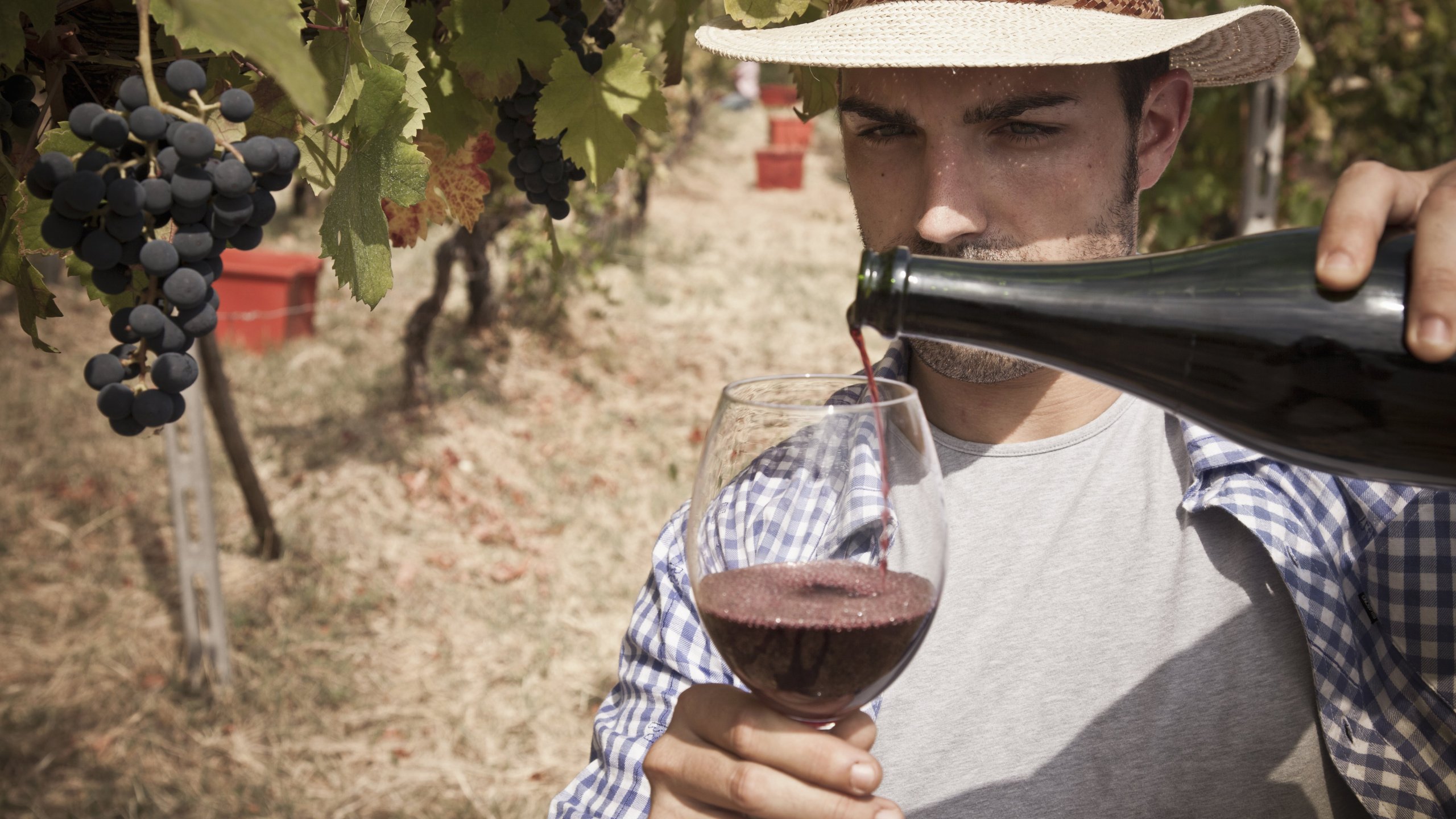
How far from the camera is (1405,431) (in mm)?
1172

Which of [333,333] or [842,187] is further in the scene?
[842,187]

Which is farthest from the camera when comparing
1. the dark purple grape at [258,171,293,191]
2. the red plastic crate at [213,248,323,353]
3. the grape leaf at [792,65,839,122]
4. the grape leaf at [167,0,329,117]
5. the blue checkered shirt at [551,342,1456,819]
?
the red plastic crate at [213,248,323,353]

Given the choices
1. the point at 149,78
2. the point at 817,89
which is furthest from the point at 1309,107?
the point at 149,78

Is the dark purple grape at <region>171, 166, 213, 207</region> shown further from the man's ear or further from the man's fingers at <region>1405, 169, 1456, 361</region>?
the man's ear

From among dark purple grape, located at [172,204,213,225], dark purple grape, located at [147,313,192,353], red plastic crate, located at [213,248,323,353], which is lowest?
red plastic crate, located at [213,248,323,353]

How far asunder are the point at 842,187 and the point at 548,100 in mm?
15136

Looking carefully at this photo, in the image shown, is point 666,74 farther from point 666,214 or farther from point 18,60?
point 666,214

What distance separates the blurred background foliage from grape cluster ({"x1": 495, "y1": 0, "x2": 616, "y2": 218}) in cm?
503

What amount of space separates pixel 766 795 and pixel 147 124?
0.91m

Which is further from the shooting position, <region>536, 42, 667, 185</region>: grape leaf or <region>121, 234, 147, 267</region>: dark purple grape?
<region>536, 42, 667, 185</region>: grape leaf

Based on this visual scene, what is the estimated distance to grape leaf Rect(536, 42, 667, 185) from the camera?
1770mm

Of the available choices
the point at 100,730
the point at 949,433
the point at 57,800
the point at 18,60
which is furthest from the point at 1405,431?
the point at 100,730

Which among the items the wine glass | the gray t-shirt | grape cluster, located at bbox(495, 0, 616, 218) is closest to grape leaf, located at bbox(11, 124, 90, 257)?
grape cluster, located at bbox(495, 0, 616, 218)

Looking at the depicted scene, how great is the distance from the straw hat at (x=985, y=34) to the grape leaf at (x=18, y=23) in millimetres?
1008
